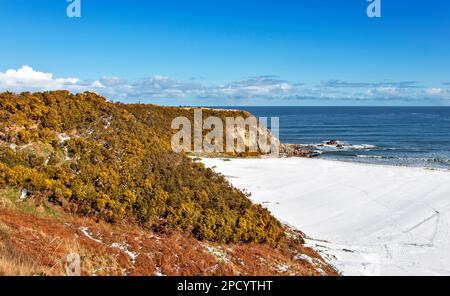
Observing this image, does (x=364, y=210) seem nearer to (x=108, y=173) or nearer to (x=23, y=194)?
(x=108, y=173)

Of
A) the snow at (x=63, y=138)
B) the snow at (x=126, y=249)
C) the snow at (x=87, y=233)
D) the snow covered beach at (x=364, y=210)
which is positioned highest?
the snow at (x=63, y=138)

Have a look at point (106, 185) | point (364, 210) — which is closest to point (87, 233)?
point (106, 185)

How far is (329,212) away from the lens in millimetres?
22719

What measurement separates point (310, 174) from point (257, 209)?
57.0 feet

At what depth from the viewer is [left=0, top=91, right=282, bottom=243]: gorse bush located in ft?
46.7

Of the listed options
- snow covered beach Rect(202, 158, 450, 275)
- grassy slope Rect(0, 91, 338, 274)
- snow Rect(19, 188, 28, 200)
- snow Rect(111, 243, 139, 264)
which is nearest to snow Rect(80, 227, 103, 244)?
grassy slope Rect(0, 91, 338, 274)

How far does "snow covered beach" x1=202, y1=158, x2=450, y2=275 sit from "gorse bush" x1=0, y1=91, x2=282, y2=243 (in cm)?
406

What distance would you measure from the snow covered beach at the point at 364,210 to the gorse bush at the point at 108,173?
406cm

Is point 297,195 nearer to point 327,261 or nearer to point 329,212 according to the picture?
point 329,212

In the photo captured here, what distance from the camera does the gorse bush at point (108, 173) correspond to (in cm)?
1423

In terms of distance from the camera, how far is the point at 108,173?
16.1m

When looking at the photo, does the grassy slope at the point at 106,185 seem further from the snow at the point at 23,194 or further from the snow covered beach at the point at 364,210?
the snow covered beach at the point at 364,210

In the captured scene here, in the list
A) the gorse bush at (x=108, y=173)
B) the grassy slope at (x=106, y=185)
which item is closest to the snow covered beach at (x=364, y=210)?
the grassy slope at (x=106, y=185)

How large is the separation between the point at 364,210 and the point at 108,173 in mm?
16114
